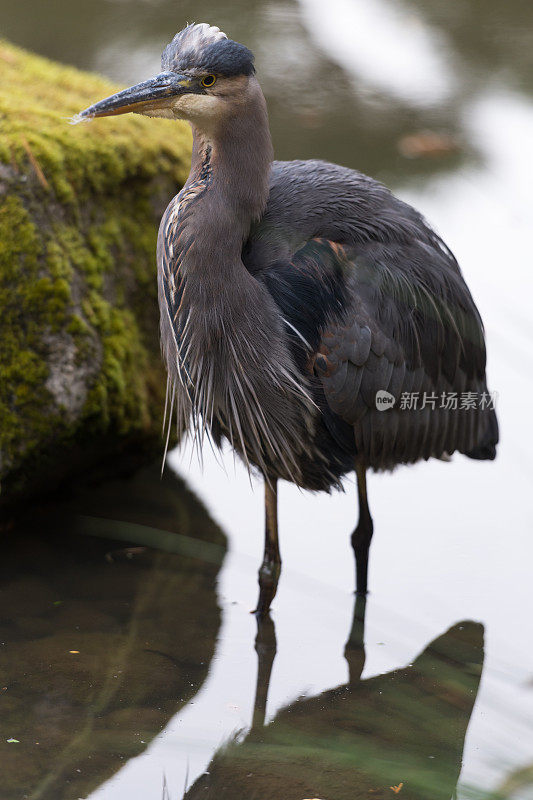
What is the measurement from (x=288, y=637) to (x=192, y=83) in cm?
182

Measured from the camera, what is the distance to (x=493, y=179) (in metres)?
6.50

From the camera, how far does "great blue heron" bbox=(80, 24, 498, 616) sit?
2.91m

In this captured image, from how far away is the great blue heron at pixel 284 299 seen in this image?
9.55 ft

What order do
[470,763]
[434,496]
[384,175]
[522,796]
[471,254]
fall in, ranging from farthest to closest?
[384,175] → [471,254] → [434,496] → [470,763] → [522,796]

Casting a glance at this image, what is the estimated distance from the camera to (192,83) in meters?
2.80

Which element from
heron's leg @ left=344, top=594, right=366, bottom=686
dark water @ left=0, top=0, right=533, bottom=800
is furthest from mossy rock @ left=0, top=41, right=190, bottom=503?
heron's leg @ left=344, top=594, right=366, bottom=686

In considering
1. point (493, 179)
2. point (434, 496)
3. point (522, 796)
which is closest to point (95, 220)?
point (434, 496)

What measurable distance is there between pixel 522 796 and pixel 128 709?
111cm

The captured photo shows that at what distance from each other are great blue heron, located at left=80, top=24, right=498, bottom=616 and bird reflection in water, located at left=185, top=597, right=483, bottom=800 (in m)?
0.52

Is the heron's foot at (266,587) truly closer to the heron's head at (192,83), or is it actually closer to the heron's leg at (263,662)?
the heron's leg at (263,662)

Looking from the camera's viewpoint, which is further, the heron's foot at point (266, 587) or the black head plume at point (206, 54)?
the heron's foot at point (266, 587)

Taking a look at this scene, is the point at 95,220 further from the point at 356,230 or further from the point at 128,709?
the point at 128,709

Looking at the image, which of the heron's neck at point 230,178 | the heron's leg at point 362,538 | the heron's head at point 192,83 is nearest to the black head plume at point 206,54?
the heron's head at point 192,83

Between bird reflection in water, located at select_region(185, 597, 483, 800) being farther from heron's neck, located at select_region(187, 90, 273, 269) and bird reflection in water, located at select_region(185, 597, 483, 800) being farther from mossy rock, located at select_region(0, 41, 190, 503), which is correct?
heron's neck, located at select_region(187, 90, 273, 269)
